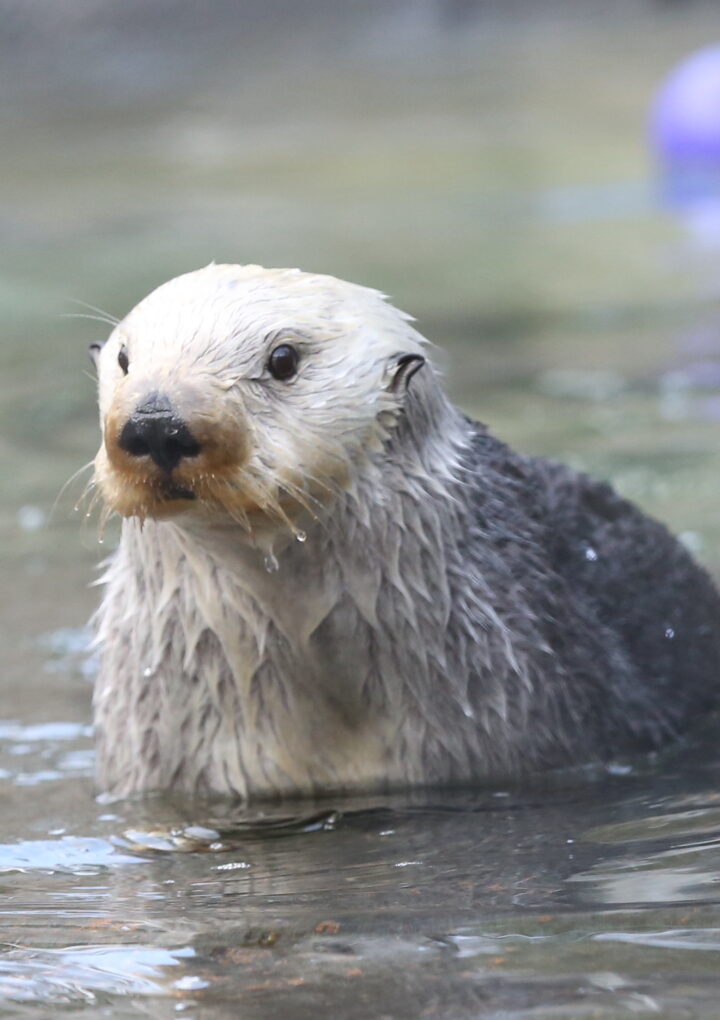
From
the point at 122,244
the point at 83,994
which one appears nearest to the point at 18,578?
the point at 83,994

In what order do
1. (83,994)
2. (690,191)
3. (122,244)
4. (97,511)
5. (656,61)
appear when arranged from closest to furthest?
(83,994)
(97,511)
(122,244)
(690,191)
(656,61)

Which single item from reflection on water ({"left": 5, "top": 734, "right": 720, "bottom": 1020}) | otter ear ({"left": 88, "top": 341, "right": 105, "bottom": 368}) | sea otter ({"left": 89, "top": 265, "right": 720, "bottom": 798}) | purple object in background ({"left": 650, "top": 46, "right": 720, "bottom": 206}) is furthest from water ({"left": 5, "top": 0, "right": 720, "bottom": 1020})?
otter ear ({"left": 88, "top": 341, "right": 105, "bottom": 368})

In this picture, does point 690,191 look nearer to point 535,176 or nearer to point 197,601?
point 535,176

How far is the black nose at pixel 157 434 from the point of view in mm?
3178

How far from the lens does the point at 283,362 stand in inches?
139

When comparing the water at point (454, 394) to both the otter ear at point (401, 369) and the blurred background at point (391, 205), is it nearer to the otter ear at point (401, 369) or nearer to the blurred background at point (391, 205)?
the blurred background at point (391, 205)

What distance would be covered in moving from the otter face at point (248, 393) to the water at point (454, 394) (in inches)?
8.2

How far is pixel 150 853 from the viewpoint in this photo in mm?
3598

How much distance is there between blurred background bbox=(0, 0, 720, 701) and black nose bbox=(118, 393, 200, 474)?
5.83 feet

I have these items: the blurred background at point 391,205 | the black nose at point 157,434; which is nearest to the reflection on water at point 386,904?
the black nose at point 157,434

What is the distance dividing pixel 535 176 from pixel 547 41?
927 centimetres

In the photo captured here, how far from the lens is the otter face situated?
10.6ft

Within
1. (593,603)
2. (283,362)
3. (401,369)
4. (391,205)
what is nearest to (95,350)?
(283,362)

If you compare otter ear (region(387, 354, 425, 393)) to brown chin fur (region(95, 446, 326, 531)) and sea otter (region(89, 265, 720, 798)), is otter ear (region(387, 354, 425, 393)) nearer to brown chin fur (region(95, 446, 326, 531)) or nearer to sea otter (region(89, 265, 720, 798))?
sea otter (region(89, 265, 720, 798))
